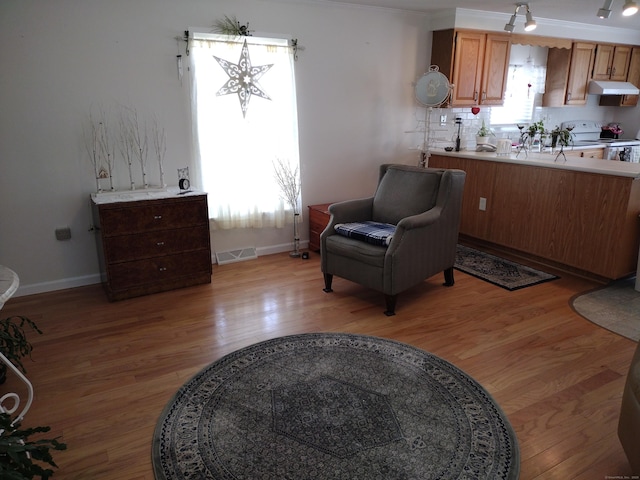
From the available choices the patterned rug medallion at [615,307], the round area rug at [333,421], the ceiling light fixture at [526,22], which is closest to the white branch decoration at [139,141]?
the round area rug at [333,421]

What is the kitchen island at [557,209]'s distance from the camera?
11.4ft

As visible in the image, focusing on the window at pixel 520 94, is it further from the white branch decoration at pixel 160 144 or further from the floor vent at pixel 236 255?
the white branch decoration at pixel 160 144

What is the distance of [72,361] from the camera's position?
8.62ft

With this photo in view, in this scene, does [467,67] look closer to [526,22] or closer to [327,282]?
[526,22]

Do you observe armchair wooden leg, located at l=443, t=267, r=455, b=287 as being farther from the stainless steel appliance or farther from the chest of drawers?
the stainless steel appliance

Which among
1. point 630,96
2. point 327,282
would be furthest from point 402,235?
point 630,96

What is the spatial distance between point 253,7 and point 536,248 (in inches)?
129

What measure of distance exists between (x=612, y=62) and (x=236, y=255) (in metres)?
5.57

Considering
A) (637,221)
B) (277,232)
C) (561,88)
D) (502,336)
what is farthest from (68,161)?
(561,88)

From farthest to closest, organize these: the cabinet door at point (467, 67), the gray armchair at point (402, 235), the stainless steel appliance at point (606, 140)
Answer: the stainless steel appliance at point (606, 140), the cabinet door at point (467, 67), the gray armchair at point (402, 235)

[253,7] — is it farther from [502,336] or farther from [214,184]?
[502,336]

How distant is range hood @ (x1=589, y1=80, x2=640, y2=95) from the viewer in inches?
228

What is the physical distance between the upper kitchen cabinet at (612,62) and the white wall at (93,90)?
318 centimetres

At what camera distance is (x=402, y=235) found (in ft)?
10.1
